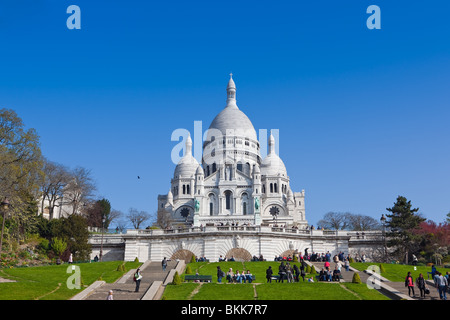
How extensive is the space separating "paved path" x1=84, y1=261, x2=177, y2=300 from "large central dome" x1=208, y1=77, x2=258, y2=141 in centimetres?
7944

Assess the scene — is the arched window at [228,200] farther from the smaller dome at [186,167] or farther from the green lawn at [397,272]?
the green lawn at [397,272]

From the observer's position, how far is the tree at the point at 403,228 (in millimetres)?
50375

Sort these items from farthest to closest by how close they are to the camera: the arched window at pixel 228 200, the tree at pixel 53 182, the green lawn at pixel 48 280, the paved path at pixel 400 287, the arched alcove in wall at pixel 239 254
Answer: the arched window at pixel 228 200 → the tree at pixel 53 182 → the arched alcove in wall at pixel 239 254 → the paved path at pixel 400 287 → the green lawn at pixel 48 280

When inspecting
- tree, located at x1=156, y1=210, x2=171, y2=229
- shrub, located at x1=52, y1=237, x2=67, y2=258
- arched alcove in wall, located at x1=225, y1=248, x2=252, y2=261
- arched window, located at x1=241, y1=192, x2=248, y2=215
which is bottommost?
arched alcove in wall, located at x1=225, y1=248, x2=252, y2=261

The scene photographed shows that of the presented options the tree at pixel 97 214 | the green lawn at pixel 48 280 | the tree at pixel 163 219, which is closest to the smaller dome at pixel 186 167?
the tree at pixel 163 219

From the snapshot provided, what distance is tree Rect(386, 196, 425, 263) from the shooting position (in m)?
50.4

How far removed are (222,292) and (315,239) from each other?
2903cm

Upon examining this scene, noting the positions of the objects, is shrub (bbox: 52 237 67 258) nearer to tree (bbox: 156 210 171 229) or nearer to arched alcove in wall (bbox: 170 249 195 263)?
arched alcove in wall (bbox: 170 249 195 263)

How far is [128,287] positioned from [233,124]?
89.8 meters

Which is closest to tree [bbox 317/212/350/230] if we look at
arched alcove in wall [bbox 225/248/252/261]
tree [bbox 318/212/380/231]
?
tree [bbox 318/212/380/231]

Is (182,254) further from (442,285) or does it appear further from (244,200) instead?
(244,200)

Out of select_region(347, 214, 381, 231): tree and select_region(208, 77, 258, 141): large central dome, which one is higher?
select_region(208, 77, 258, 141): large central dome
